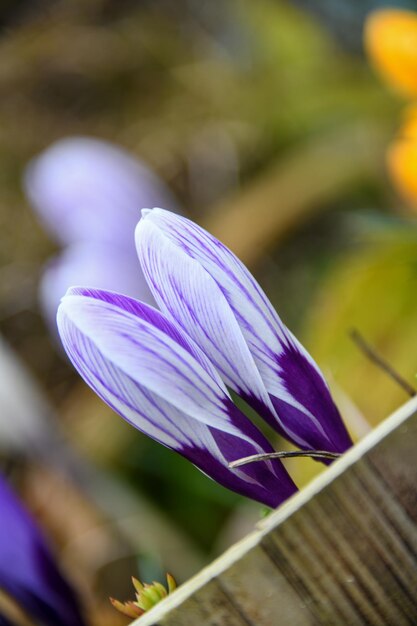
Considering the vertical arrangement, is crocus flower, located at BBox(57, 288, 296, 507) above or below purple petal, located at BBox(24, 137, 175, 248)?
below

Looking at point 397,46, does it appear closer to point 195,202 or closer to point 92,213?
point 92,213

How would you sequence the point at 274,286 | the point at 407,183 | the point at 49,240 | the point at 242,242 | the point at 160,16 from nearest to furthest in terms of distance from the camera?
1. the point at 407,183
2. the point at 242,242
3. the point at 274,286
4. the point at 49,240
5. the point at 160,16

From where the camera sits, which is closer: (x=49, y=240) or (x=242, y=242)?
(x=242, y=242)

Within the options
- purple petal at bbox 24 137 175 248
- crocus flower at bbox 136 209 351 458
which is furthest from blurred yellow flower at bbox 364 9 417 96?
crocus flower at bbox 136 209 351 458

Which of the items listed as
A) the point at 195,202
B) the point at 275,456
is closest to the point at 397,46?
the point at 275,456

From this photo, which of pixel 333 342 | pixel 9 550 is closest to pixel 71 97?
pixel 333 342

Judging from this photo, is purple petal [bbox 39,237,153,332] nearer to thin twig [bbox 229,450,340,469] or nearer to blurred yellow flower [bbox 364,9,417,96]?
blurred yellow flower [bbox 364,9,417,96]

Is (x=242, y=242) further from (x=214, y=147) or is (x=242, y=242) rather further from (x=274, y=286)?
(x=214, y=147)

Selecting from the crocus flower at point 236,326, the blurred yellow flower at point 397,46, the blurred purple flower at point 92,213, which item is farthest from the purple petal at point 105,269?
the crocus flower at point 236,326
